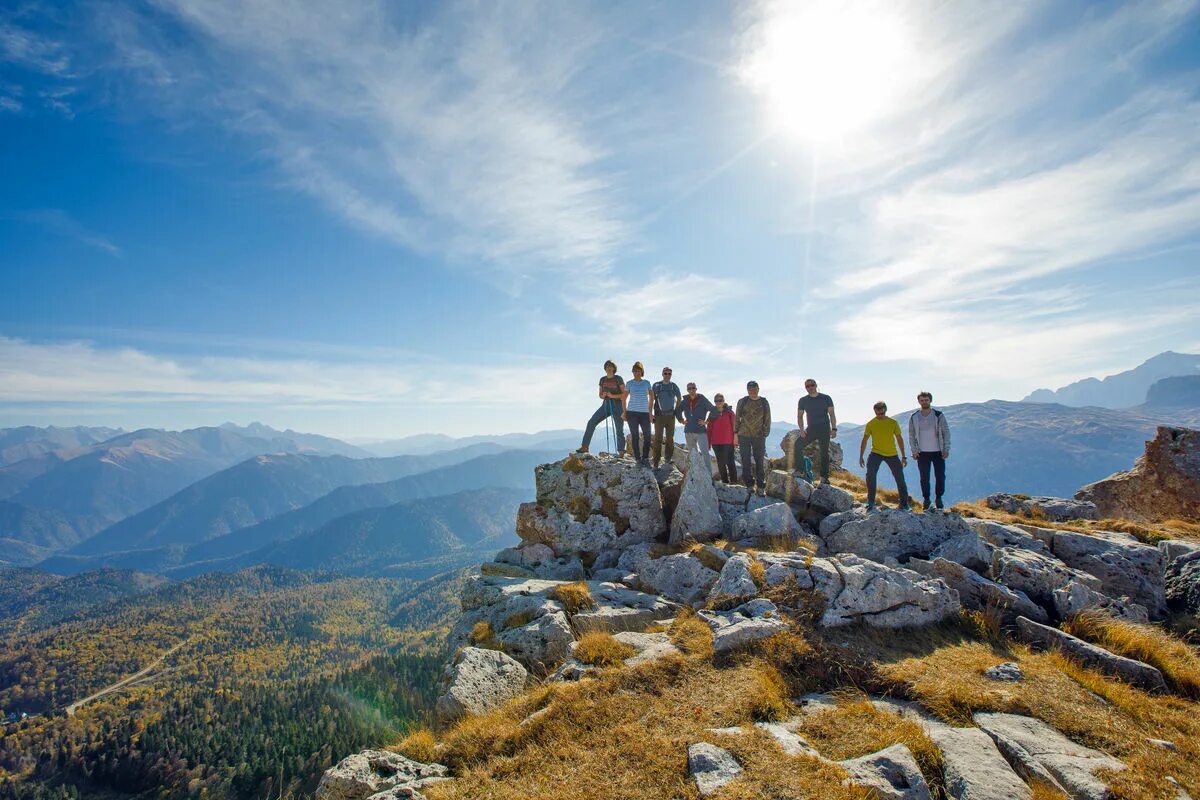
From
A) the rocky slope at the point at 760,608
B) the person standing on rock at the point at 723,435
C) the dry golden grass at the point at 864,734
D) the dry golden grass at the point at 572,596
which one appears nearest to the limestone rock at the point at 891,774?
the rocky slope at the point at 760,608

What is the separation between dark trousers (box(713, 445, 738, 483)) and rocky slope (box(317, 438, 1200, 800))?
1688mm

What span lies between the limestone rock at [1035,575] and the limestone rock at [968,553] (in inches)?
8.5

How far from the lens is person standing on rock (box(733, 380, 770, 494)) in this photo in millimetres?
21203

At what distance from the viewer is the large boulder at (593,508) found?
19922mm

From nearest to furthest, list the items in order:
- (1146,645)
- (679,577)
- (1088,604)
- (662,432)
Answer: (1146,645)
(1088,604)
(679,577)
(662,432)

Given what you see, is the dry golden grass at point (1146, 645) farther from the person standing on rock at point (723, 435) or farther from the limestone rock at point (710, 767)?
the person standing on rock at point (723, 435)

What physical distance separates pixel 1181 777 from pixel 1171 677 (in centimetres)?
428

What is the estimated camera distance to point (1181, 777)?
6.53 m

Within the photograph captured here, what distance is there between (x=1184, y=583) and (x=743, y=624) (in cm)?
1380

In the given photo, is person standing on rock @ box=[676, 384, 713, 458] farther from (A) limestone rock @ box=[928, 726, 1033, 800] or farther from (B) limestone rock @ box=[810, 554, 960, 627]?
(A) limestone rock @ box=[928, 726, 1033, 800]

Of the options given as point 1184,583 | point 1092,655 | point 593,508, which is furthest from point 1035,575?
point 593,508

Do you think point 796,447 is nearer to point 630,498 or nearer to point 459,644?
point 630,498

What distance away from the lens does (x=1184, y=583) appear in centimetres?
1402

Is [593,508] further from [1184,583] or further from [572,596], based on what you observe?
[1184,583]
